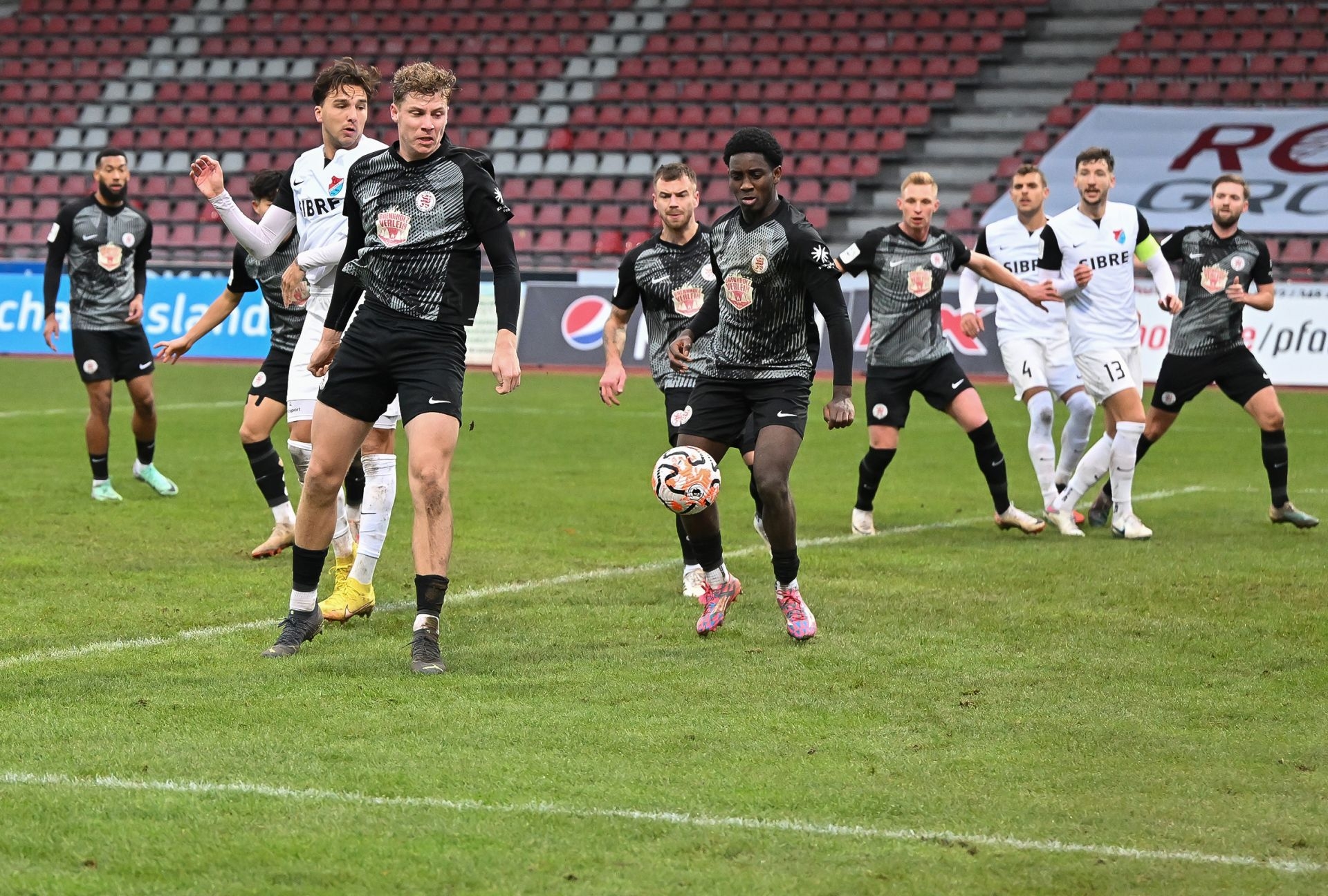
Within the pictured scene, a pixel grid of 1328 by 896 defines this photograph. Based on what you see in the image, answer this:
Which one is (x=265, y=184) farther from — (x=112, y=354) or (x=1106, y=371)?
(x=1106, y=371)

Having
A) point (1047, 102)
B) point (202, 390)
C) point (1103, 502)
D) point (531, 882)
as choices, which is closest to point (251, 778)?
point (531, 882)

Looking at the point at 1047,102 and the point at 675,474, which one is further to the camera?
the point at 1047,102

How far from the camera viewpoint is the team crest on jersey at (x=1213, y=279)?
1125 cm

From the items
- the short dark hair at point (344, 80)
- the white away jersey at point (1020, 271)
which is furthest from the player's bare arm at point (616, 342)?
the white away jersey at point (1020, 271)

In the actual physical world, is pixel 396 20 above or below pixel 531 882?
above

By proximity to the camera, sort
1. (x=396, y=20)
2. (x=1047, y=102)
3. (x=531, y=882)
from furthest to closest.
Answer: (x=396, y=20) → (x=1047, y=102) → (x=531, y=882)

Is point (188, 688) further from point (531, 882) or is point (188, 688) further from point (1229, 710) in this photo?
point (1229, 710)

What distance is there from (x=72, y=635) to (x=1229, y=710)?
174 inches

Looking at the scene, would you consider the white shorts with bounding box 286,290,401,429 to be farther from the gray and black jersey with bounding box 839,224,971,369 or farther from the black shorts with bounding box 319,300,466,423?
the gray and black jersey with bounding box 839,224,971,369

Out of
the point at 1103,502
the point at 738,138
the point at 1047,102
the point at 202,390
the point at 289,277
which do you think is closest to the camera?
the point at 738,138

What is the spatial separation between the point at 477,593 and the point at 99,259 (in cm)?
562

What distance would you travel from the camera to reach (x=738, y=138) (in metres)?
7.07

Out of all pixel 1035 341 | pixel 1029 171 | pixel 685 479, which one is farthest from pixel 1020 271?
pixel 685 479

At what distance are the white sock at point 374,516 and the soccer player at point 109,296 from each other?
5.14 m
